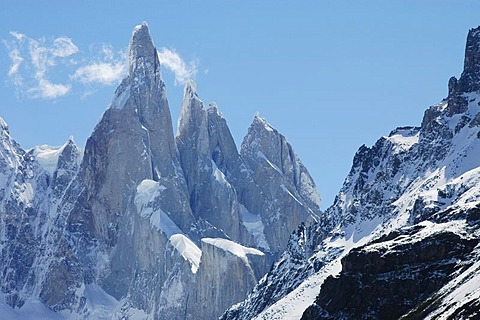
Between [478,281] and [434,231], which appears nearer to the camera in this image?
[478,281]

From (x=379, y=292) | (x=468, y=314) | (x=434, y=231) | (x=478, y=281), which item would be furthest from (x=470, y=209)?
(x=468, y=314)

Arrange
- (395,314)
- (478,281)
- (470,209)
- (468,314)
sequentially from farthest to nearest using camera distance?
(470,209)
(395,314)
(478,281)
(468,314)

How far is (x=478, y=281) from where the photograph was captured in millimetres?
168625

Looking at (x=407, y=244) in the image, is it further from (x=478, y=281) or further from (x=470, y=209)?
(x=478, y=281)

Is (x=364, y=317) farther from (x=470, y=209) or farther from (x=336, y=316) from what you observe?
(x=470, y=209)

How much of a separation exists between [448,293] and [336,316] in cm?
2214

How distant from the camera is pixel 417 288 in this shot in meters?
188

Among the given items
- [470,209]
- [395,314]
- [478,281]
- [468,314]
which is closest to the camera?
[468,314]

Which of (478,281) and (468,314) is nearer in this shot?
(468,314)

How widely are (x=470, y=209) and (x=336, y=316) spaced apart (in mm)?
24396

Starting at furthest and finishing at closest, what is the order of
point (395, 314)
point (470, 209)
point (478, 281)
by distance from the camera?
point (470, 209), point (395, 314), point (478, 281)

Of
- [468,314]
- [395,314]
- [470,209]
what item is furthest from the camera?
[470,209]

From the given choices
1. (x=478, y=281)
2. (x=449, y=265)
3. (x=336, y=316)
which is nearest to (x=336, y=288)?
(x=336, y=316)

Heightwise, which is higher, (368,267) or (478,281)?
(368,267)
